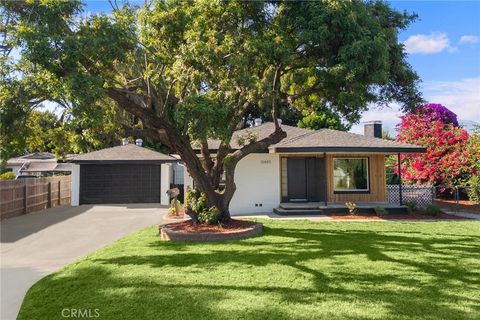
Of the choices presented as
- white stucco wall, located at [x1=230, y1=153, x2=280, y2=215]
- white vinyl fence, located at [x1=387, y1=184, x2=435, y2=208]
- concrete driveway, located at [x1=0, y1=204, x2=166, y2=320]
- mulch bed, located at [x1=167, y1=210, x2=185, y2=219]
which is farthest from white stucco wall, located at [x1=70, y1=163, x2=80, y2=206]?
white vinyl fence, located at [x1=387, y1=184, x2=435, y2=208]

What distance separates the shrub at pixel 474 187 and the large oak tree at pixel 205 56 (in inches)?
330

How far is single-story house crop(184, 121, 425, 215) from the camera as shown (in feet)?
51.0

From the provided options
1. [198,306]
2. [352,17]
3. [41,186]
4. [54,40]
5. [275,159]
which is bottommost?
[198,306]

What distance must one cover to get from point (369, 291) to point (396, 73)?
684cm

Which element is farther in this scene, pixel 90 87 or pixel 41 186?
pixel 41 186

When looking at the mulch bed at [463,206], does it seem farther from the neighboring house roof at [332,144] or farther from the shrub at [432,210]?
the neighboring house roof at [332,144]

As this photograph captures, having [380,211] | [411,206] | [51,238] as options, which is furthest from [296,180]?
[51,238]

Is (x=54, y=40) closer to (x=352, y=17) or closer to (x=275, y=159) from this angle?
(x=352, y=17)

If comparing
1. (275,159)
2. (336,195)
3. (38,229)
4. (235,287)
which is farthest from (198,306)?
(336,195)

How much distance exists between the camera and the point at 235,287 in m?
5.68

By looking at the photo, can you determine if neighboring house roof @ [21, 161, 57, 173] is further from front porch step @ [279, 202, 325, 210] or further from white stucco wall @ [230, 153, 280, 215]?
front porch step @ [279, 202, 325, 210]

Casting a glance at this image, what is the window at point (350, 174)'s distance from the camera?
16.6m

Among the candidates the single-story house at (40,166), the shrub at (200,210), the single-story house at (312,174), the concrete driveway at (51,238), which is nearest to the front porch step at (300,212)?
the single-story house at (312,174)

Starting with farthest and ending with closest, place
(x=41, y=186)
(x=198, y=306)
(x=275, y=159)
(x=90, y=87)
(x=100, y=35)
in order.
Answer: (x=41, y=186), (x=275, y=159), (x=100, y=35), (x=90, y=87), (x=198, y=306)
